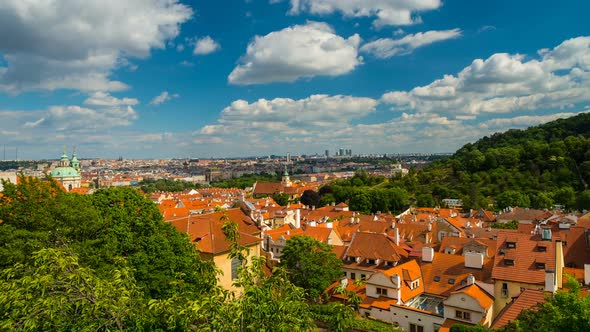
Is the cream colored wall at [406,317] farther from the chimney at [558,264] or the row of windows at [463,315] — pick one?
the chimney at [558,264]

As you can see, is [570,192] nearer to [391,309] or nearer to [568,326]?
[391,309]

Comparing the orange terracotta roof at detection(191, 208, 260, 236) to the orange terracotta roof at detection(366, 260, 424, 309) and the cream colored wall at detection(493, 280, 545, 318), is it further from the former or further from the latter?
the cream colored wall at detection(493, 280, 545, 318)

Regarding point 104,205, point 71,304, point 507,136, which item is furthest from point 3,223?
point 507,136

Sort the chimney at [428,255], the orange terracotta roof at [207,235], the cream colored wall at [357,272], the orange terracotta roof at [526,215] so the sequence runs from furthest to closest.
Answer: the orange terracotta roof at [526,215]
the cream colored wall at [357,272]
the chimney at [428,255]
the orange terracotta roof at [207,235]

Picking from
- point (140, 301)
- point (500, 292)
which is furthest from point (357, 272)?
point (140, 301)

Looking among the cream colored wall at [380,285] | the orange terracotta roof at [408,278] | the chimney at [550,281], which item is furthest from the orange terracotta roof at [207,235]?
the chimney at [550,281]

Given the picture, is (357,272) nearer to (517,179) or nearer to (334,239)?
(334,239)
